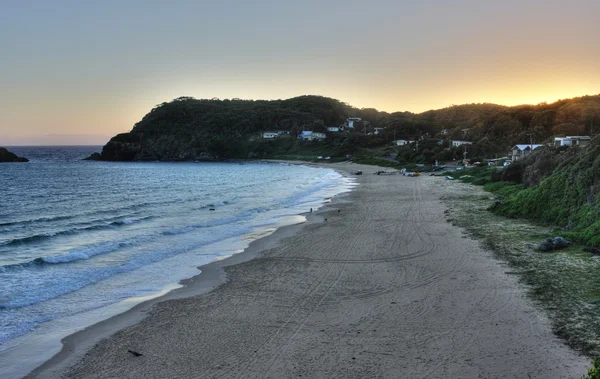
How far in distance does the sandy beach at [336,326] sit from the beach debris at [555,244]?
2.01m

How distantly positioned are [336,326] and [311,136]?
14610 cm

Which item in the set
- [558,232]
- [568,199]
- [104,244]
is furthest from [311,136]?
[558,232]

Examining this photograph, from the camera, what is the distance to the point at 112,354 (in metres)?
8.88

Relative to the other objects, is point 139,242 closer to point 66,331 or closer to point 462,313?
point 66,331

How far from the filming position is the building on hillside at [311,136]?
493 ft

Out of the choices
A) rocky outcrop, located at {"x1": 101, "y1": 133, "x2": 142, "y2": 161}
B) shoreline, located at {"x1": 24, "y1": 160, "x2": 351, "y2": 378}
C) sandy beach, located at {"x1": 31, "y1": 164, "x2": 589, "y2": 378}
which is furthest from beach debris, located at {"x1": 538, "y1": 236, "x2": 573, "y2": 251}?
rocky outcrop, located at {"x1": 101, "y1": 133, "x2": 142, "y2": 161}

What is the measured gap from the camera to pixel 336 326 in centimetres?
984

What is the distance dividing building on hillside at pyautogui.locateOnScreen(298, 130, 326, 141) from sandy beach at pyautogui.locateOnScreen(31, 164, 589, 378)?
441 feet

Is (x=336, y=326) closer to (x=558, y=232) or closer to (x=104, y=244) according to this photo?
(x=558, y=232)

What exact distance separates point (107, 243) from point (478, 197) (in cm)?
2778

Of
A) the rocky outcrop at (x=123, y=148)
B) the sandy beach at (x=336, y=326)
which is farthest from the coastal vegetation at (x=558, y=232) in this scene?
the rocky outcrop at (x=123, y=148)

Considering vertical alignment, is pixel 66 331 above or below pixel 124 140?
below

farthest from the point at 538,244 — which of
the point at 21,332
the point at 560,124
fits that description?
the point at 560,124

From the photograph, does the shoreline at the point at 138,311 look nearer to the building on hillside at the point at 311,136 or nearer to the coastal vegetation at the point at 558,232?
the coastal vegetation at the point at 558,232
